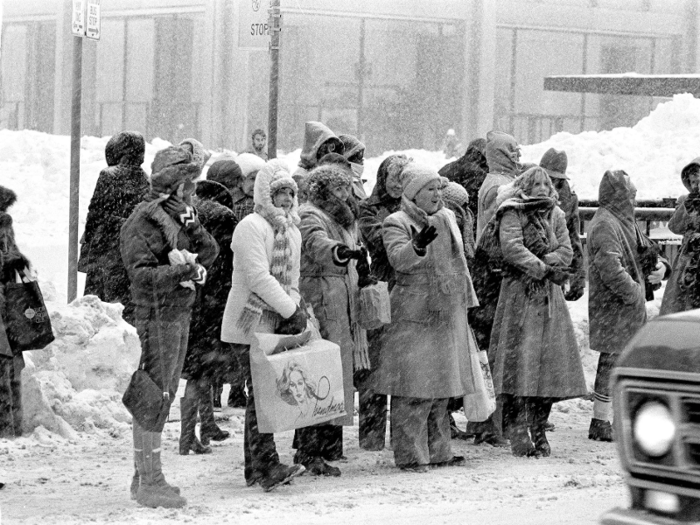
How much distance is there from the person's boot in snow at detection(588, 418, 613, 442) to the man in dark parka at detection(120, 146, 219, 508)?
3.76 meters

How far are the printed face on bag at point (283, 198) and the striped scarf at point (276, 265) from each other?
0.19 ft

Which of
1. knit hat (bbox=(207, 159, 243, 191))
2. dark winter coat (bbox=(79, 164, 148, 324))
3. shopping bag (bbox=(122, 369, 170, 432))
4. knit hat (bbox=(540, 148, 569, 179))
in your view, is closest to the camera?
shopping bag (bbox=(122, 369, 170, 432))

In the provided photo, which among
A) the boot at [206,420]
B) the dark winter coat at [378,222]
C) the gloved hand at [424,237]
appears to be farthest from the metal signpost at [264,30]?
the gloved hand at [424,237]

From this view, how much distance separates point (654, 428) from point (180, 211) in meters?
3.47

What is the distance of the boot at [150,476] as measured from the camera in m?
7.07

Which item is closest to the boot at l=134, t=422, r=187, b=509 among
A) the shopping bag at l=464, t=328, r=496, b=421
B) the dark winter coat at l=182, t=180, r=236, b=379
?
the dark winter coat at l=182, t=180, r=236, b=379

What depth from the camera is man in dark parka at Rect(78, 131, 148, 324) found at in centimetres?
993

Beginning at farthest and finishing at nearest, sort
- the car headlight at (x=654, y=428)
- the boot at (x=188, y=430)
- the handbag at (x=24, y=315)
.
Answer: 1. the boot at (x=188, y=430)
2. the handbag at (x=24, y=315)
3. the car headlight at (x=654, y=428)

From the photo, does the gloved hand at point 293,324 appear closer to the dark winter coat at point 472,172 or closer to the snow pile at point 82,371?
the snow pile at point 82,371

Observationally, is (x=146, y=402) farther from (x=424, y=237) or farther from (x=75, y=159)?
(x=75, y=159)

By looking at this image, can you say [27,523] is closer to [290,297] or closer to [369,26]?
[290,297]

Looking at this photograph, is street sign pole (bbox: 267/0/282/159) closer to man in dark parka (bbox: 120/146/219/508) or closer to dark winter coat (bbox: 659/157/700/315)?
dark winter coat (bbox: 659/157/700/315)

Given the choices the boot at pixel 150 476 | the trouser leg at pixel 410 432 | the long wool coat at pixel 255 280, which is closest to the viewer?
the boot at pixel 150 476

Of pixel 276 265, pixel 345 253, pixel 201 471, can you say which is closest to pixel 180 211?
pixel 276 265
